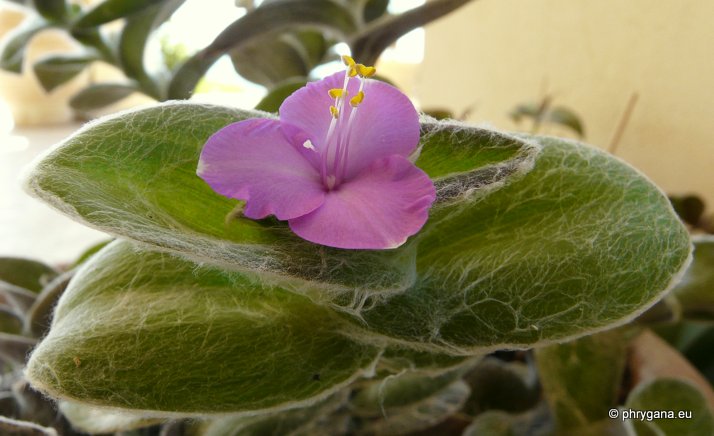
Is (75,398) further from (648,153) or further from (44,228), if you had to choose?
(44,228)

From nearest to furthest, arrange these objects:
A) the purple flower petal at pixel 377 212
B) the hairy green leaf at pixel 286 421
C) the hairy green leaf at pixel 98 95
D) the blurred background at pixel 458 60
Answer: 1. the purple flower petal at pixel 377 212
2. the hairy green leaf at pixel 286 421
3. the blurred background at pixel 458 60
4. the hairy green leaf at pixel 98 95

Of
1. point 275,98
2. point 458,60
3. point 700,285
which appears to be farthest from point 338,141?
point 458,60

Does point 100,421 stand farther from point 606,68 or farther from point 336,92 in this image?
point 606,68

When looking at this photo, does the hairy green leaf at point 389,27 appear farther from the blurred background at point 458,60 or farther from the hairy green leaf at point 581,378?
the hairy green leaf at point 581,378

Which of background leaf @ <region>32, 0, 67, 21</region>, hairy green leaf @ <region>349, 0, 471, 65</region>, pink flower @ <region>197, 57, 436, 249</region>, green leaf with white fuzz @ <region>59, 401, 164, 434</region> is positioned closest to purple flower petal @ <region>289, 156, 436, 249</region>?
pink flower @ <region>197, 57, 436, 249</region>

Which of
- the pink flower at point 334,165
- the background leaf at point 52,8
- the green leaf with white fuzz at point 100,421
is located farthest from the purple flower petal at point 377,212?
the background leaf at point 52,8

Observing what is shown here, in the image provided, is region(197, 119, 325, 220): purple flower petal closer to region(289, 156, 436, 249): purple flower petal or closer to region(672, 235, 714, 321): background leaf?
region(289, 156, 436, 249): purple flower petal

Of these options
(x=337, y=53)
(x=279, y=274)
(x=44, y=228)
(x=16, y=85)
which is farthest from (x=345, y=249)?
(x=16, y=85)
